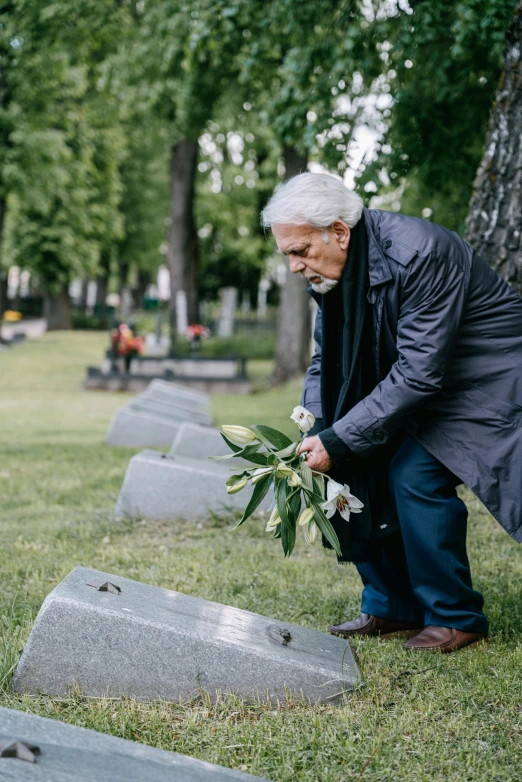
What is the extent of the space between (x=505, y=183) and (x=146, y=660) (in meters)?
3.97

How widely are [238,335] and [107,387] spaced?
9259 mm

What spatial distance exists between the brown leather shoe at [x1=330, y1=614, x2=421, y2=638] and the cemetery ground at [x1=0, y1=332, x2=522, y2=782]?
105mm

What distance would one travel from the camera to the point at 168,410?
10648 millimetres

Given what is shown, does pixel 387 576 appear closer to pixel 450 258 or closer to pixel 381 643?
pixel 381 643

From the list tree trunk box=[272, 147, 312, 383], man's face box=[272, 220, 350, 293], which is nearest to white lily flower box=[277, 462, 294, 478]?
man's face box=[272, 220, 350, 293]

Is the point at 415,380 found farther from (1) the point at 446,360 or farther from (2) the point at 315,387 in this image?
(2) the point at 315,387

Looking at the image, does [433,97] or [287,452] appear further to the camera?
[433,97]

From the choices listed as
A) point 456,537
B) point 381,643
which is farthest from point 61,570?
point 456,537

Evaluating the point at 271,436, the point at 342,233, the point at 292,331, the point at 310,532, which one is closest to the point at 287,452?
the point at 271,436

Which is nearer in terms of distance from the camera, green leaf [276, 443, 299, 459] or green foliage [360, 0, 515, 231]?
green leaf [276, 443, 299, 459]

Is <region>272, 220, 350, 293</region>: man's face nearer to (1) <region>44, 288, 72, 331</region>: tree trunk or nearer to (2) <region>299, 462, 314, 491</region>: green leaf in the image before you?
(2) <region>299, 462, 314, 491</region>: green leaf

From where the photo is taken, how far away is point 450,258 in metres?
3.06

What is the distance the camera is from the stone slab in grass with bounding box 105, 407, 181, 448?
31.3ft

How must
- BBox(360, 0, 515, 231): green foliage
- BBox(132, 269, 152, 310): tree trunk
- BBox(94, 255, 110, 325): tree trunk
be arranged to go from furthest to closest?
BBox(132, 269, 152, 310): tree trunk < BBox(94, 255, 110, 325): tree trunk < BBox(360, 0, 515, 231): green foliage
